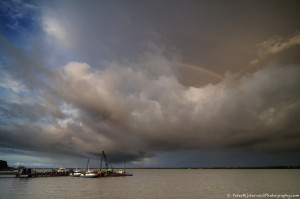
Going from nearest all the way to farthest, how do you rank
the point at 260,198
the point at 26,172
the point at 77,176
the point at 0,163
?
the point at 260,198 < the point at 26,172 < the point at 77,176 < the point at 0,163

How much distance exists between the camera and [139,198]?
5338cm

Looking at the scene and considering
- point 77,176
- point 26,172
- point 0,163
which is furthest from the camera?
point 0,163

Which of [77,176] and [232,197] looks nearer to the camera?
[232,197]

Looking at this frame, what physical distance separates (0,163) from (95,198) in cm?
20157

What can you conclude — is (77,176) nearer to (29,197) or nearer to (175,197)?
(29,197)

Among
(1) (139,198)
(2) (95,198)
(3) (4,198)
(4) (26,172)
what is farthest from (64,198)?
(4) (26,172)

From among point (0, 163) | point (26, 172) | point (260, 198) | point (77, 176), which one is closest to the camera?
point (260, 198)

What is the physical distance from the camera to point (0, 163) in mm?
195500

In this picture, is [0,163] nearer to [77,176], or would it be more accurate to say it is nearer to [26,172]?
[26,172]

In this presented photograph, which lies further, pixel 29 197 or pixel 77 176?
pixel 77 176

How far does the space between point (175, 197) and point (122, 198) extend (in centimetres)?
1490

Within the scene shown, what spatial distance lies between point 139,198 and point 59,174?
12121 centimetres

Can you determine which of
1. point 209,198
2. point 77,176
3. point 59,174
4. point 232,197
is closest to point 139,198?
point 209,198

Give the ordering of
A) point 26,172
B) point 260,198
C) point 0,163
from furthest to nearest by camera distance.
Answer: point 0,163, point 26,172, point 260,198
